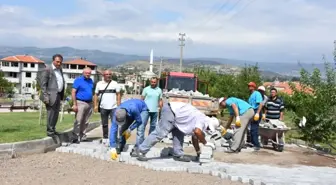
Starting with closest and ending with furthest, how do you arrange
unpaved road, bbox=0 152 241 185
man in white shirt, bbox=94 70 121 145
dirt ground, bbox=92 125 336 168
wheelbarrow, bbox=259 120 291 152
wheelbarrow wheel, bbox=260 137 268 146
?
1. unpaved road, bbox=0 152 241 185
2. dirt ground, bbox=92 125 336 168
3. man in white shirt, bbox=94 70 121 145
4. wheelbarrow, bbox=259 120 291 152
5. wheelbarrow wheel, bbox=260 137 268 146

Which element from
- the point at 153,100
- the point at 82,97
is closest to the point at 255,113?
the point at 153,100

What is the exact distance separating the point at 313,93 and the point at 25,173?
31.8 feet

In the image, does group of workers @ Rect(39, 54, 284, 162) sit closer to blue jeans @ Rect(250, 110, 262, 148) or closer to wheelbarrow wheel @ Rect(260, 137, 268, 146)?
blue jeans @ Rect(250, 110, 262, 148)

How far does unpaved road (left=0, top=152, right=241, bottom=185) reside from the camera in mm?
6441

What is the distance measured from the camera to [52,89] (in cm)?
908

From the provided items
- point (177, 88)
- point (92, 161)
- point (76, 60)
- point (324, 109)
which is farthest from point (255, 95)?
point (76, 60)

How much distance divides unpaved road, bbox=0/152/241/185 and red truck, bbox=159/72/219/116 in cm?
932

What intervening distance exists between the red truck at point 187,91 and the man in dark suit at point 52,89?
813 centimetres

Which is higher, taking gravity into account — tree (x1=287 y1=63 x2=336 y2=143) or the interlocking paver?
tree (x1=287 y1=63 x2=336 y2=143)

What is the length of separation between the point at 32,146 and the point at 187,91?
13.7 m

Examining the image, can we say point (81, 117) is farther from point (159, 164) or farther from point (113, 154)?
point (159, 164)

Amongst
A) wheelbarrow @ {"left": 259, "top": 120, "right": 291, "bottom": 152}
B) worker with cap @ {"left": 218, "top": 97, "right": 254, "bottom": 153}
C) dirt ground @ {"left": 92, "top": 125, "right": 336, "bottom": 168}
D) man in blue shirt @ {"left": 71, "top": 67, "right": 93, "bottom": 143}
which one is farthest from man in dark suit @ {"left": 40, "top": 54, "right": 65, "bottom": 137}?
wheelbarrow @ {"left": 259, "top": 120, "right": 291, "bottom": 152}

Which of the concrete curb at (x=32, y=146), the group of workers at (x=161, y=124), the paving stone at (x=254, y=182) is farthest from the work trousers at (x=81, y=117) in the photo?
the paving stone at (x=254, y=182)

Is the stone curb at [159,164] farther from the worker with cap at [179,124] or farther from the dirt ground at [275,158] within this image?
the dirt ground at [275,158]
